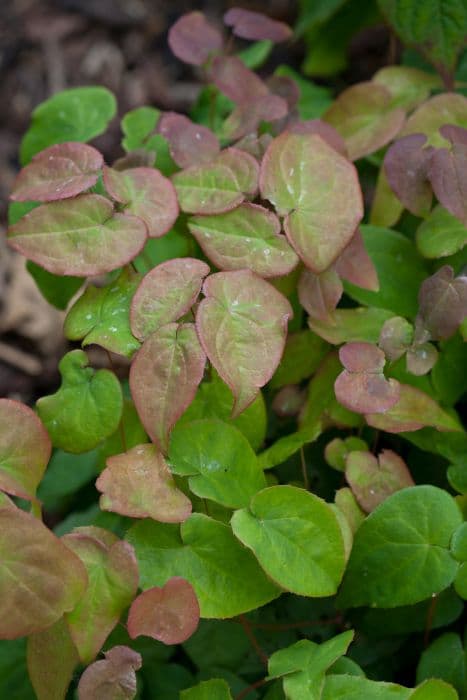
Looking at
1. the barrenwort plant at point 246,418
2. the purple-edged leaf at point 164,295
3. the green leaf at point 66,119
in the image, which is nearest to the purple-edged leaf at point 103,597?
the barrenwort plant at point 246,418

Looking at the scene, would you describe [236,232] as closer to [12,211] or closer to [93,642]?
[12,211]

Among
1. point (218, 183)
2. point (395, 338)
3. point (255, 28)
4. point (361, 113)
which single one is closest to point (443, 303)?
point (395, 338)

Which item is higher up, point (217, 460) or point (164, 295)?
point (164, 295)

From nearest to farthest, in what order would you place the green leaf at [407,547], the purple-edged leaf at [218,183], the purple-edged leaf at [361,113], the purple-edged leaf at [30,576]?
the purple-edged leaf at [30,576] < the green leaf at [407,547] < the purple-edged leaf at [218,183] < the purple-edged leaf at [361,113]

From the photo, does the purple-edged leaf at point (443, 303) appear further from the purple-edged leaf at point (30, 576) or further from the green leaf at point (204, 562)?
the purple-edged leaf at point (30, 576)

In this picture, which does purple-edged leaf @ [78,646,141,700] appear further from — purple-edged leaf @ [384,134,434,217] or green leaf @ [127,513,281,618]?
purple-edged leaf @ [384,134,434,217]

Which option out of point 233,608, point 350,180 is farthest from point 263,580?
point 350,180

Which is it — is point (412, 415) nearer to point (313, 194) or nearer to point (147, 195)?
point (313, 194)
